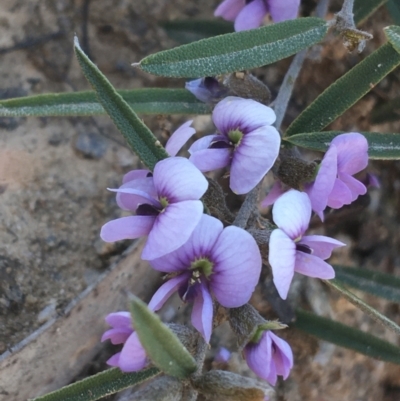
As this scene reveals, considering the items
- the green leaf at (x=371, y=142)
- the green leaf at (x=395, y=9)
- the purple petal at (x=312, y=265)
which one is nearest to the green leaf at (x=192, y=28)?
the green leaf at (x=395, y=9)

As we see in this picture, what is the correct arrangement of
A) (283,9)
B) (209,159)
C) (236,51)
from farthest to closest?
1. (283,9)
2. (236,51)
3. (209,159)

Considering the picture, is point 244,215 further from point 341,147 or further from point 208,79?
point 208,79

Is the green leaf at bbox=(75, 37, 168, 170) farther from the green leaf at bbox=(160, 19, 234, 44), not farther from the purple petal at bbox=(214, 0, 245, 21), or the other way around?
the green leaf at bbox=(160, 19, 234, 44)

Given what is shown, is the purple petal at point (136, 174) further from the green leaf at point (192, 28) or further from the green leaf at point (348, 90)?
the green leaf at point (192, 28)

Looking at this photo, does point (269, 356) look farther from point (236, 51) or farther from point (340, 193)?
point (236, 51)

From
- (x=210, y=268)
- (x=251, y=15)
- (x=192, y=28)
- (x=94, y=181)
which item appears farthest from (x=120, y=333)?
Result: (x=192, y=28)

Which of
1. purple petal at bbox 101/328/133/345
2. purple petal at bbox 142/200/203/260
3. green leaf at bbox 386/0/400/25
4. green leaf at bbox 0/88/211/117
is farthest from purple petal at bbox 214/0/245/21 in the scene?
purple petal at bbox 101/328/133/345

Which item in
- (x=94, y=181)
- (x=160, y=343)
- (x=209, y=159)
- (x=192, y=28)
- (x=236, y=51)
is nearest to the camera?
(x=160, y=343)

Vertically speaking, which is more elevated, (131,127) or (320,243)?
(131,127)
